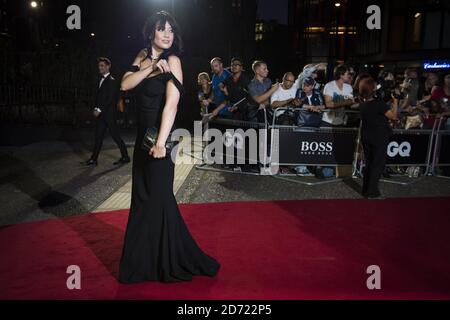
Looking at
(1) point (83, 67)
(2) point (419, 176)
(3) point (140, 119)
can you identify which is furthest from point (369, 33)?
(3) point (140, 119)

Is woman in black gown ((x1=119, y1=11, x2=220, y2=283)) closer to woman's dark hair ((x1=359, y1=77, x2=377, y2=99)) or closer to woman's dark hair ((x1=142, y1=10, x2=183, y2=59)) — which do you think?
woman's dark hair ((x1=142, y1=10, x2=183, y2=59))

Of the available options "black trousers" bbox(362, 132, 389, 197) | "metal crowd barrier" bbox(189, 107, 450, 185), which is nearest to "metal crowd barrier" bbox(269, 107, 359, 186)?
"metal crowd barrier" bbox(189, 107, 450, 185)

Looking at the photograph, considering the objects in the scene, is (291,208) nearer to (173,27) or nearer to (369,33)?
(173,27)

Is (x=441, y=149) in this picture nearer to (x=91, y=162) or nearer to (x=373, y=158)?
(x=373, y=158)

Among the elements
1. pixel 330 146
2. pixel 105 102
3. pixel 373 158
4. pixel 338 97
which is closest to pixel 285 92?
pixel 338 97

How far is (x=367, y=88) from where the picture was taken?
265 inches

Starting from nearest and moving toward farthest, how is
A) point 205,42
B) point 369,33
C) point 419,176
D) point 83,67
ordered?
point 419,176 → point 83,67 → point 205,42 → point 369,33

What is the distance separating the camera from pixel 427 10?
35.0 m

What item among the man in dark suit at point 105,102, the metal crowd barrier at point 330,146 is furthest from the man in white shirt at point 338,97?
the man in dark suit at point 105,102

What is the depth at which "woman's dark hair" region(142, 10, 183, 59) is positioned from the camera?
3377mm

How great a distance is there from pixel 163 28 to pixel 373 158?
4.57 metres

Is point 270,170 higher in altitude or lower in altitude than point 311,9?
lower

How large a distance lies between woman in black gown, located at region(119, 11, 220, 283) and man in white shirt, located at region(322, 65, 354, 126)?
17.1 feet
